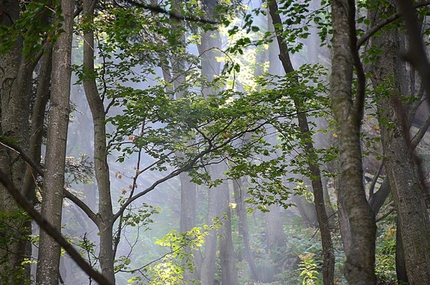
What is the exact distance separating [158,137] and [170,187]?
2517cm

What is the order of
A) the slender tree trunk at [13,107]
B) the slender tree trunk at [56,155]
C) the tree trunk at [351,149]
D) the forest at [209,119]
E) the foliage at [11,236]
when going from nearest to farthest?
the tree trunk at [351,149], the forest at [209,119], the slender tree trunk at [56,155], the foliage at [11,236], the slender tree trunk at [13,107]

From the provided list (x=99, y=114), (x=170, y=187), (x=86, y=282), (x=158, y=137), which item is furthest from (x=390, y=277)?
(x=170, y=187)

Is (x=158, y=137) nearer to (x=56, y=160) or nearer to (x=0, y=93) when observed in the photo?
(x=56, y=160)

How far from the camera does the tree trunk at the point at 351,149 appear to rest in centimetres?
198

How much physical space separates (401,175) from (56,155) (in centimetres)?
418

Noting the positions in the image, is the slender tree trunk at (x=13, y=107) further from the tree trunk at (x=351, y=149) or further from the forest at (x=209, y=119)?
the tree trunk at (x=351, y=149)

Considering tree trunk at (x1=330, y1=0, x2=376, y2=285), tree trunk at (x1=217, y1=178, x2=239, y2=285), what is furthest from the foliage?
tree trunk at (x1=217, y1=178, x2=239, y2=285)

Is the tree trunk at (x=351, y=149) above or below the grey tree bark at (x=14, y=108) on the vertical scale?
below

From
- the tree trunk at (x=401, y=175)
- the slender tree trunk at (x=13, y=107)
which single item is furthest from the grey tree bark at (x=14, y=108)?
the tree trunk at (x=401, y=175)

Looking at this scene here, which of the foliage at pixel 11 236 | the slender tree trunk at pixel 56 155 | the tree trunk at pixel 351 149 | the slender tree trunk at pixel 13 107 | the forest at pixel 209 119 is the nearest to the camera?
the tree trunk at pixel 351 149

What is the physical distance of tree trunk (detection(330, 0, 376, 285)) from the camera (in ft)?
6.50

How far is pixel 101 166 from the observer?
624 cm

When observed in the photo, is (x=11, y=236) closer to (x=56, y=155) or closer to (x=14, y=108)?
(x=56, y=155)

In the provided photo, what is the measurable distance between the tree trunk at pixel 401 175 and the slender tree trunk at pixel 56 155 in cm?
349
